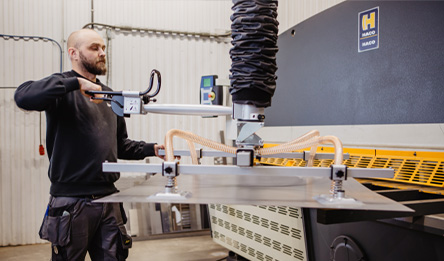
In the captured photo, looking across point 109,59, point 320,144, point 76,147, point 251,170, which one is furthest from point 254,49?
point 109,59

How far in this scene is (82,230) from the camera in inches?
75.5

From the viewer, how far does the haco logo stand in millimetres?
2068

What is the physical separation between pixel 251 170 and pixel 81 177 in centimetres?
118

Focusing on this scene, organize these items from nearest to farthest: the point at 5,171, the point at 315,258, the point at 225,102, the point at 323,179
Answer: the point at 323,179
the point at 315,258
the point at 5,171
the point at 225,102

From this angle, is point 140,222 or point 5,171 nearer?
point 5,171

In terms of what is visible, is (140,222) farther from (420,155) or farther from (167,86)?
(420,155)

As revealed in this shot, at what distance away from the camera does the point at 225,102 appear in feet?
14.1

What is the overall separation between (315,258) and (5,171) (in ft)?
11.4

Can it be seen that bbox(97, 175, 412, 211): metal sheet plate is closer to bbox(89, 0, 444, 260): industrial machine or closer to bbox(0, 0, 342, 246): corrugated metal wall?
bbox(89, 0, 444, 260): industrial machine

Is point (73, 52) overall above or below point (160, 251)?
above

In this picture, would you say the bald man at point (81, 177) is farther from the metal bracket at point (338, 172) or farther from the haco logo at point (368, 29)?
the haco logo at point (368, 29)

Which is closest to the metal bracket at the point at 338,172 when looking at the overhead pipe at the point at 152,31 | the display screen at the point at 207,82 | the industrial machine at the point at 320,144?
the industrial machine at the point at 320,144

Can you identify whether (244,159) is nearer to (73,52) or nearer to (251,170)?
(251,170)

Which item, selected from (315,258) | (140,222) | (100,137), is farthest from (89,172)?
(140,222)
